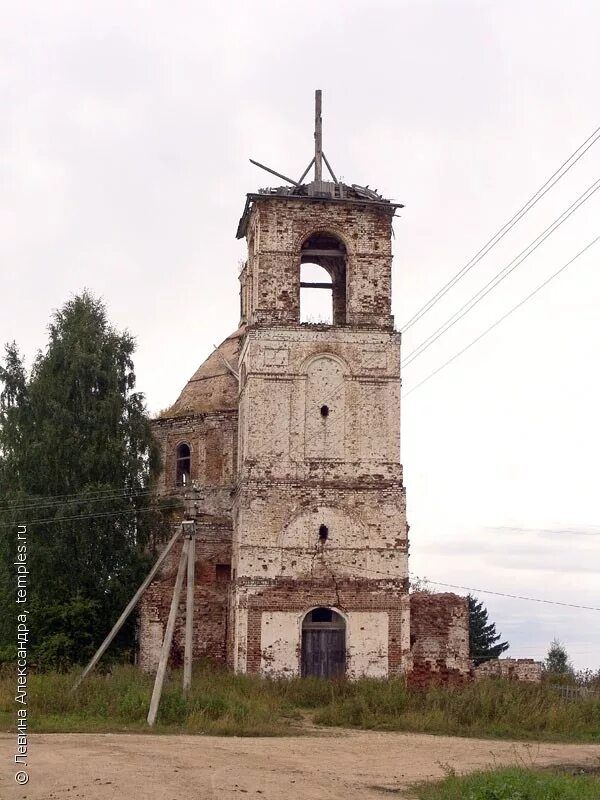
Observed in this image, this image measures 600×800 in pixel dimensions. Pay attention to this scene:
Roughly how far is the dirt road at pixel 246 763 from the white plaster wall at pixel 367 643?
5444 mm

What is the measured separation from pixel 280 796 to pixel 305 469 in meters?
13.3


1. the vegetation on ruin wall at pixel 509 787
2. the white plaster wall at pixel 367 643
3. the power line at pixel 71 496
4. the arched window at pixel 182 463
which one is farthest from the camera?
the arched window at pixel 182 463

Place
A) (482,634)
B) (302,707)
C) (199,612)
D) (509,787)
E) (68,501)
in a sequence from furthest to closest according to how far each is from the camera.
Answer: (482,634) → (68,501) → (199,612) → (302,707) → (509,787)

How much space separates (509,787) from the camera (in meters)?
11.2

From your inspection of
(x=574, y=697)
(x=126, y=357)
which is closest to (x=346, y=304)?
(x=126, y=357)

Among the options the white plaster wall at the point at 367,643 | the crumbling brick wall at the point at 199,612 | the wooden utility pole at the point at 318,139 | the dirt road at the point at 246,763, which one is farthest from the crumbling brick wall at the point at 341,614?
the wooden utility pole at the point at 318,139

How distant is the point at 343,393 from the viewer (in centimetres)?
2536

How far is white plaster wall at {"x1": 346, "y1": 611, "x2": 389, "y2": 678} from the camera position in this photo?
23953mm

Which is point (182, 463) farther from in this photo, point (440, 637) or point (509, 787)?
point (509, 787)

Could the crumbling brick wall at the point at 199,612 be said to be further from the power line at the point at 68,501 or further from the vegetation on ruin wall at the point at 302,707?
the vegetation on ruin wall at the point at 302,707

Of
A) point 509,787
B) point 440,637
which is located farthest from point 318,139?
point 509,787

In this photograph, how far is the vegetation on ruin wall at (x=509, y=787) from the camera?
36.5 ft

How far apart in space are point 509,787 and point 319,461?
14138 mm

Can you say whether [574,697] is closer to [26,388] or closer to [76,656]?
[76,656]
